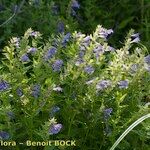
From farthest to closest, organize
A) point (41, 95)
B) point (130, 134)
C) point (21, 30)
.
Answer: point (21, 30) → point (130, 134) → point (41, 95)

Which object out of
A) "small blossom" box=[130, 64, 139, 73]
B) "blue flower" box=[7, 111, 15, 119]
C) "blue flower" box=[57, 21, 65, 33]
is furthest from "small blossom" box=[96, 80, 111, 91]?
"blue flower" box=[57, 21, 65, 33]

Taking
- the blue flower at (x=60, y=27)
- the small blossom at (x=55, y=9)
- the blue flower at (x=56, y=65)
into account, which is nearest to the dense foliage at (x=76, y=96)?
the blue flower at (x=56, y=65)

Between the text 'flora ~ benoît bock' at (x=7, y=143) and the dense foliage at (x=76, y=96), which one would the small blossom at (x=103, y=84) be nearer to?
the dense foliage at (x=76, y=96)

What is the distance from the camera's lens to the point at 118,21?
4219 mm

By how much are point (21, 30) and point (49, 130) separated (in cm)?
143

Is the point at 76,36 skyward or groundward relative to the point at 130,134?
skyward

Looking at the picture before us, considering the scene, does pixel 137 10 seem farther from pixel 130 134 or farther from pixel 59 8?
pixel 130 134

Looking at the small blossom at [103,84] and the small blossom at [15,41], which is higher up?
the small blossom at [15,41]

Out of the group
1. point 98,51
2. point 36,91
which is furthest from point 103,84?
point 36,91

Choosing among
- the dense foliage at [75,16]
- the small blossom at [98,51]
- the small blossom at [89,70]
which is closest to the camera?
the small blossom at [89,70]

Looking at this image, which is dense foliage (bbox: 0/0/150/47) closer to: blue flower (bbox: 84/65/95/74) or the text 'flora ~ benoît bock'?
blue flower (bbox: 84/65/95/74)

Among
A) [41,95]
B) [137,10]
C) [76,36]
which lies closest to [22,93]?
[41,95]

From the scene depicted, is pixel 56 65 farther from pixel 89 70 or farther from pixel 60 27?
pixel 60 27

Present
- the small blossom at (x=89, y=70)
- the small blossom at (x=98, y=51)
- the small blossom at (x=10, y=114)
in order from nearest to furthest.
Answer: the small blossom at (x=10, y=114), the small blossom at (x=89, y=70), the small blossom at (x=98, y=51)
